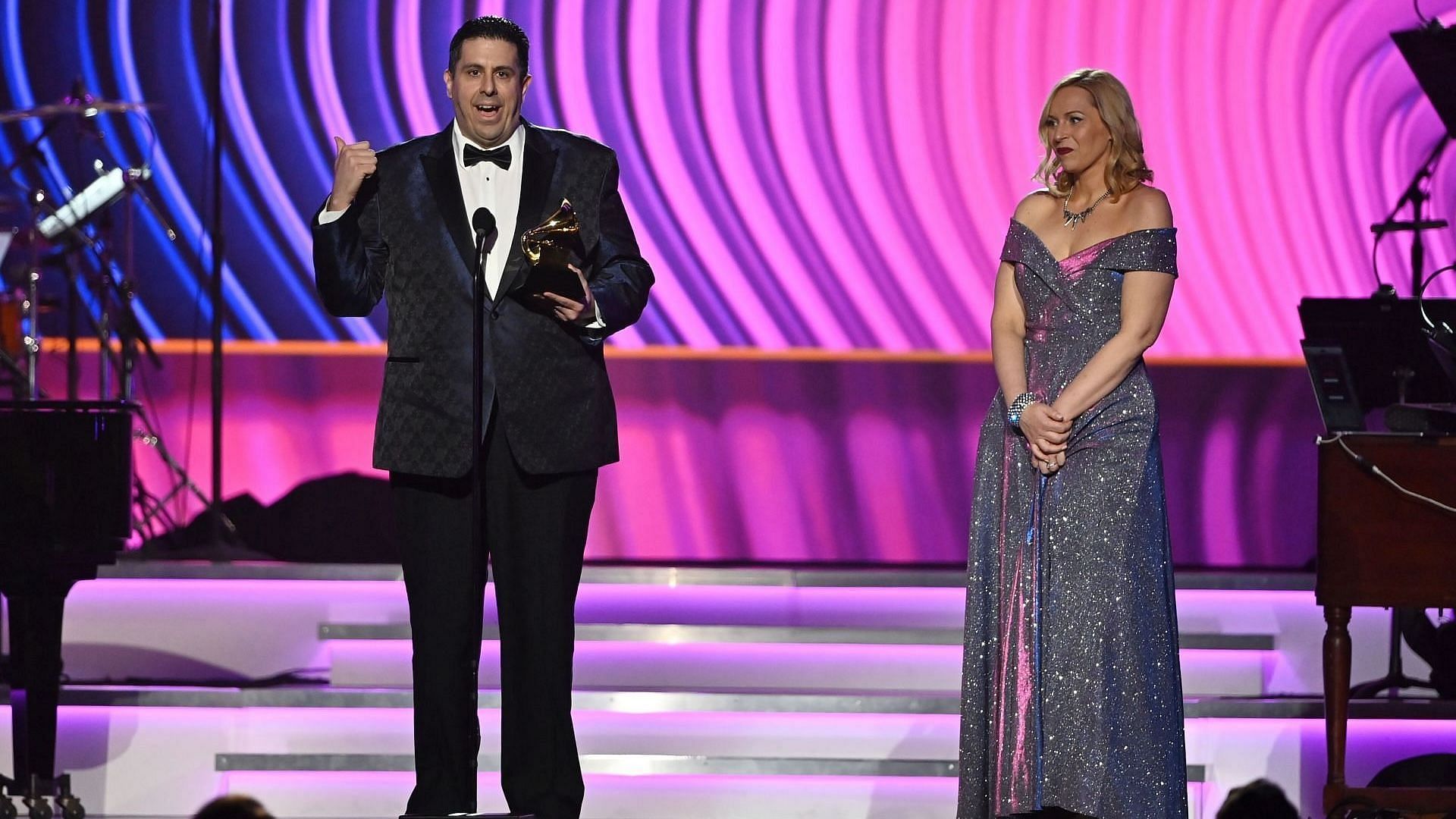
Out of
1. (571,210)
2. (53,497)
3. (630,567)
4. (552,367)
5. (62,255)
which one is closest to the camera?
(571,210)

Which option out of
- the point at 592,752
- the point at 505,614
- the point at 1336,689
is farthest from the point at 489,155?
the point at 1336,689

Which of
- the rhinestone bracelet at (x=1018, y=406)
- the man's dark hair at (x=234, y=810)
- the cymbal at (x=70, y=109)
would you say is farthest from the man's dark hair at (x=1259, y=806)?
the cymbal at (x=70, y=109)

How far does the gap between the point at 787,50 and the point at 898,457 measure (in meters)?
1.69

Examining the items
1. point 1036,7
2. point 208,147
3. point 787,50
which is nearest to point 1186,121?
point 1036,7

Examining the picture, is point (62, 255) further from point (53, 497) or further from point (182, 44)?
point (53, 497)

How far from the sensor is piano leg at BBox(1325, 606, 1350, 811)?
3529mm

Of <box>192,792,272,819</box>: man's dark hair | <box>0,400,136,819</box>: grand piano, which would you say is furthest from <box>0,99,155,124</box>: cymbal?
<box>192,792,272,819</box>: man's dark hair

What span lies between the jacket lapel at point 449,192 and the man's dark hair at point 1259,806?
1.59m

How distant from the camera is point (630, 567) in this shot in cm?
486

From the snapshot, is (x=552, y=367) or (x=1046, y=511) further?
(x=1046, y=511)

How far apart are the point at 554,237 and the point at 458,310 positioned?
0.34m

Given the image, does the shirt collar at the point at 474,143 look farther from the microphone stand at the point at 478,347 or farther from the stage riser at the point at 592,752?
the stage riser at the point at 592,752

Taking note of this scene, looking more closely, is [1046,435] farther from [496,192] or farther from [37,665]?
[37,665]

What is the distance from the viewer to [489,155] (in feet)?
8.73
